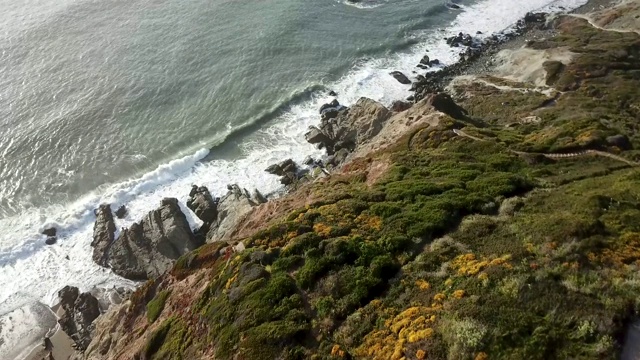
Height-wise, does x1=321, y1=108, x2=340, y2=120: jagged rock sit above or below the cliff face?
below

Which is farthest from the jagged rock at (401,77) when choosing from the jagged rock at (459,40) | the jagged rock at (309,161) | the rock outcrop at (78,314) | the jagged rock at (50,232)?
the rock outcrop at (78,314)

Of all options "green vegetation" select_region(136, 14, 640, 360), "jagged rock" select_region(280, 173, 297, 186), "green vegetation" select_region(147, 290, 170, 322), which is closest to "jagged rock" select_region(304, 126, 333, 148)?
"jagged rock" select_region(280, 173, 297, 186)

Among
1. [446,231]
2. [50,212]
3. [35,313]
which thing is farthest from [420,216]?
[50,212]

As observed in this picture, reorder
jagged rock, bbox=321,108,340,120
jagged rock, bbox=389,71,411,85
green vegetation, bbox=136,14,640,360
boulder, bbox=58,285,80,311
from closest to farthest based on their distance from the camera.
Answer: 1. green vegetation, bbox=136,14,640,360
2. boulder, bbox=58,285,80,311
3. jagged rock, bbox=321,108,340,120
4. jagged rock, bbox=389,71,411,85

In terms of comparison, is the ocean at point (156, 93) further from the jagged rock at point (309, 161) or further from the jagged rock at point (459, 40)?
the jagged rock at point (459, 40)

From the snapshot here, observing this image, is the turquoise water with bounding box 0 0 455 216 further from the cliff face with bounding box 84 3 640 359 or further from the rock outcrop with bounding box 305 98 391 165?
the cliff face with bounding box 84 3 640 359

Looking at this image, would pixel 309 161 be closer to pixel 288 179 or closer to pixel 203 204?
pixel 288 179

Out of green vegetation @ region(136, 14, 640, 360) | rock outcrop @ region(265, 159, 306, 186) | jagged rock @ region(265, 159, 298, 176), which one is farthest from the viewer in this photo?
jagged rock @ region(265, 159, 298, 176)
